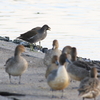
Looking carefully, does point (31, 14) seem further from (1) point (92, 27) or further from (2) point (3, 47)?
(2) point (3, 47)

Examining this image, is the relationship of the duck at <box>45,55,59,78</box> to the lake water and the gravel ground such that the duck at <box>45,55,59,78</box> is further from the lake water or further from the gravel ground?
the lake water

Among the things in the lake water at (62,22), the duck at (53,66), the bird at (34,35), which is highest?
the lake water at (62,22)

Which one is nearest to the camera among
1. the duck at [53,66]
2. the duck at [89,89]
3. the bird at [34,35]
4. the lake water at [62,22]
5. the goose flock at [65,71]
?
the duck at [89,89]

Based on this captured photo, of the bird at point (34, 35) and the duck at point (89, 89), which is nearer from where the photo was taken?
the duck at point (89, 89)

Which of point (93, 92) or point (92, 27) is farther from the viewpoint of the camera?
point (92, 27)

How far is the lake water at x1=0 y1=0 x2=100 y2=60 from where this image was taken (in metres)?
19.2

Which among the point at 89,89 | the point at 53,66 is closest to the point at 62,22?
the point at 53,66

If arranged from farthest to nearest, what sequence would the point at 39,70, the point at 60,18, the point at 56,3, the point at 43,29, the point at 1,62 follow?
the point at 56,3 < the point at 60,18 < the point at 43,29 < the point at 1,62 < the point at 39,70

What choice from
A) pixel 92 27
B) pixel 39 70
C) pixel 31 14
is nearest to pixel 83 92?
pixel 39 70

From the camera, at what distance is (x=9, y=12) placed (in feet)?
96.1

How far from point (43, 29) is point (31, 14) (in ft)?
34.6

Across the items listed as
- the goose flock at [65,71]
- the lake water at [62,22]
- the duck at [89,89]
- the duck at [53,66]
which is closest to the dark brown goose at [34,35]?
the lake water at [62,22]

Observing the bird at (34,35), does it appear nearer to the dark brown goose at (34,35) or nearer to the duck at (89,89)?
the dark brown goose at (34,35)

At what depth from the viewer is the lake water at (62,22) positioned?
755 inches
